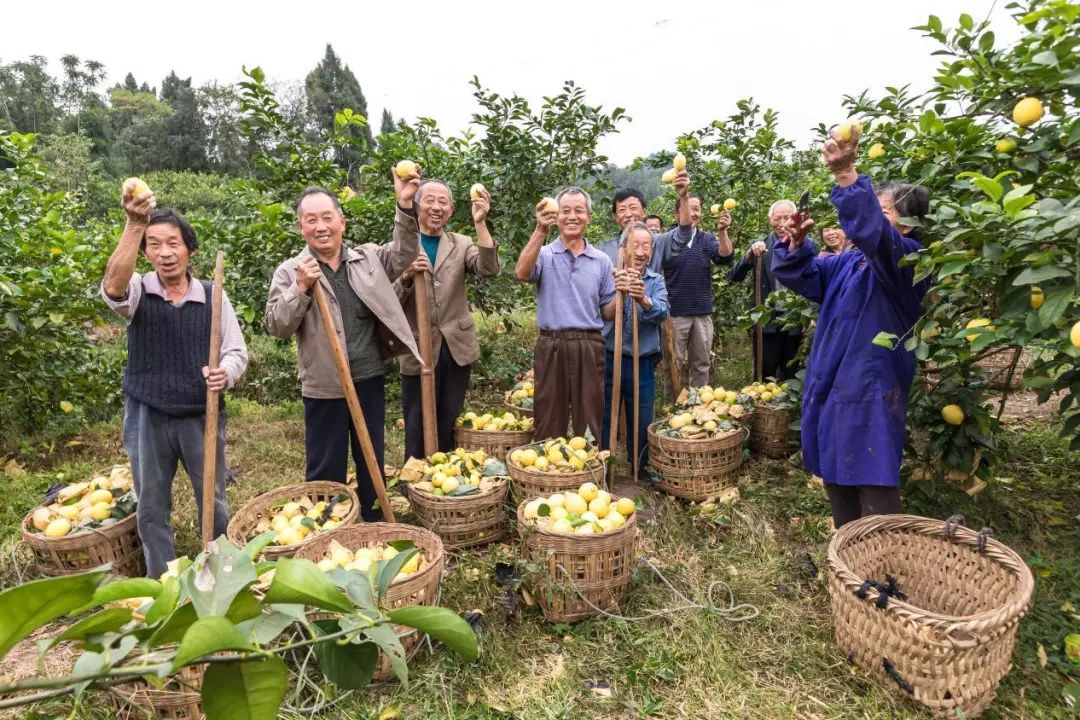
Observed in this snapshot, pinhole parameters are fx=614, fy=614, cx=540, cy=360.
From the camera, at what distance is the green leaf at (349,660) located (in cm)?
58

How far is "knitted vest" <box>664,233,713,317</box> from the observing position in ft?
17.6

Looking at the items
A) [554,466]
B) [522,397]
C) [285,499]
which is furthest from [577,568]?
[522,397]

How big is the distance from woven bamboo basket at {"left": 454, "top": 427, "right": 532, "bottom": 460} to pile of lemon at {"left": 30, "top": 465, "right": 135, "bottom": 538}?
1862mm

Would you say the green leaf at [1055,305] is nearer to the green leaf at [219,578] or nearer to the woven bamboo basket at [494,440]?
the green leaf at [219,578]

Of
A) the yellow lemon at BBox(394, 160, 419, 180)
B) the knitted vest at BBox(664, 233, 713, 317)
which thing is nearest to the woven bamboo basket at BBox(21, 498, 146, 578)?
the yellow lemon at BBox(394, 160, 419, 180)

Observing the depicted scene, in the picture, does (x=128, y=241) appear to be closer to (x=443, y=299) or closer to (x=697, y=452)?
(x=443, y=299)

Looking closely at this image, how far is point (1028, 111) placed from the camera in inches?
80.3

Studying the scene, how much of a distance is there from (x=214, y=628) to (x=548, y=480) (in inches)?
108

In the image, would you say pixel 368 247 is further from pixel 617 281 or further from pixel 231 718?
pixel 231 718

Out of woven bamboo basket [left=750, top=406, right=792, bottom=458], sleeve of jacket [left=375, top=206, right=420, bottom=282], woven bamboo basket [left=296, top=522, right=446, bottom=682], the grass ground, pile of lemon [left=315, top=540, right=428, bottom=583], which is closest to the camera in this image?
the grass ground

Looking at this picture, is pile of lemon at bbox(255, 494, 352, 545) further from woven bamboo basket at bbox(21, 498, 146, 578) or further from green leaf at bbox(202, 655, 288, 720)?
green leaf at bbox(202, 655, 288, 720)

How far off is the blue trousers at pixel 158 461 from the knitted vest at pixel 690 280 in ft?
12.7

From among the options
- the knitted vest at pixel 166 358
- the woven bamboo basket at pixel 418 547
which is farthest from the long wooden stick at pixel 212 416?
the woven bamboo basket at pixel 418 547

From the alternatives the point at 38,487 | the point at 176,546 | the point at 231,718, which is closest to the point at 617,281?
the point at 176,546
